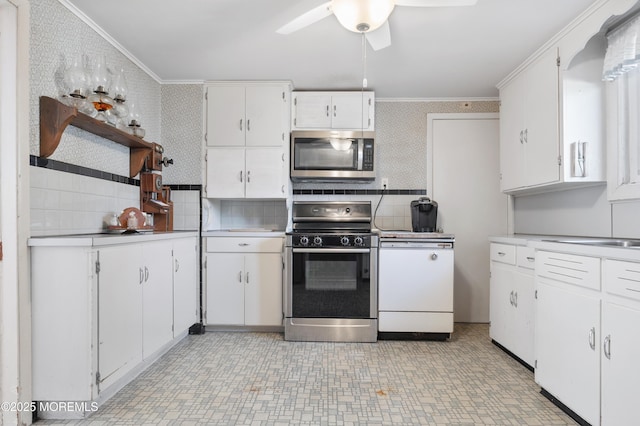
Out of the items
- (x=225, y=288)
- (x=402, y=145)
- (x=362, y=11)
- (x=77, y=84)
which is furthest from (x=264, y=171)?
(x=362, y=11)

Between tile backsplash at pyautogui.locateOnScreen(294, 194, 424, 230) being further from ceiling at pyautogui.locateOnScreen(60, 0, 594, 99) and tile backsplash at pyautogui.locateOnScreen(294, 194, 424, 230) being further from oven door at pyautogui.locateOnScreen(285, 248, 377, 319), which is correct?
ceiling at pyautogui.locateOnScreen(60, 0, 594, 99)

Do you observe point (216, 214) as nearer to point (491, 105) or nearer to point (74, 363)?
point (74, 363)

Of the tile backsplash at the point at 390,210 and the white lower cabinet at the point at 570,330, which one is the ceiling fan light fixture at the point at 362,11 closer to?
the white lower cabinet at the point at 570,330

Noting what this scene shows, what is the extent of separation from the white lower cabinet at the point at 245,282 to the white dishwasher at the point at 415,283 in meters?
0.93

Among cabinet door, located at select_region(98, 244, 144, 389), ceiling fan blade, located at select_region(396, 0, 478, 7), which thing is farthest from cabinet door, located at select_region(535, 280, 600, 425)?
cabinet door, located at select_region(98, 244, 144, 389)

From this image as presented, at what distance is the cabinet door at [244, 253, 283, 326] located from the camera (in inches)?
126

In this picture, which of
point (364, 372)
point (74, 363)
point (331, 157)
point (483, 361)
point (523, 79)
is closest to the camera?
point (74, 363)

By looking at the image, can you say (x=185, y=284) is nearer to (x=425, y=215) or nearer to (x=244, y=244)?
(x=244, y=244)

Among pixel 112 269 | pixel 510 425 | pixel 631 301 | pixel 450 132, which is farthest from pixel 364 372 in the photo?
pixel 450 132

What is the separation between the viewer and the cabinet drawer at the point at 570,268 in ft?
5.49

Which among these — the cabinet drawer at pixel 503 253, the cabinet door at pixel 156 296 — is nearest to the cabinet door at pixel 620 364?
the cabinet drawer at pixel 503 253

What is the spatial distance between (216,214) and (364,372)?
6.77 ft

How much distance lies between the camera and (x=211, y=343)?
9.78ft

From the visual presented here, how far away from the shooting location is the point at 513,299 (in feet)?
8.55
